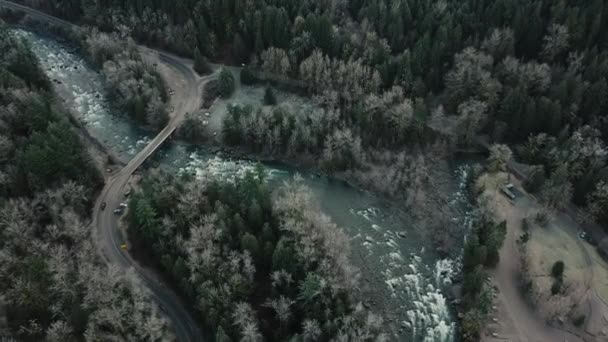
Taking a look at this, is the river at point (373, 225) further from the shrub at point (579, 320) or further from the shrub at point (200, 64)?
the shrub at point (200, 64)

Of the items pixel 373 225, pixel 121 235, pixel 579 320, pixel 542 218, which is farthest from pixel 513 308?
pixel 121 235

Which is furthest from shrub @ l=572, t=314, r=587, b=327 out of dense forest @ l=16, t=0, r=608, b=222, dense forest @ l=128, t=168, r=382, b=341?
dense forest @ l=128, t=168, r=382, b=341

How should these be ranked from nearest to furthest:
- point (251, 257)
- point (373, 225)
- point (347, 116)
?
point (251, 257) < point (373, 225) < point (347, 116)

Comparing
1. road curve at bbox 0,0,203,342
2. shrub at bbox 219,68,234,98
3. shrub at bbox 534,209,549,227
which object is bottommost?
road curve at bbox 0,0,203,342

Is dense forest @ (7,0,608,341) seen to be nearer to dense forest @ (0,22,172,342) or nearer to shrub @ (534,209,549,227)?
shrub @ (534,209,549,227)

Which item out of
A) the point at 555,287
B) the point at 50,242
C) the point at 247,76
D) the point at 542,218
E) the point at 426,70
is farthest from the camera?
the point at 247,76

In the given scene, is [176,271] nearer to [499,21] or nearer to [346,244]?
[346,244]

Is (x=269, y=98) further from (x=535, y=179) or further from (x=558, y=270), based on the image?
(x=558, y=270)
